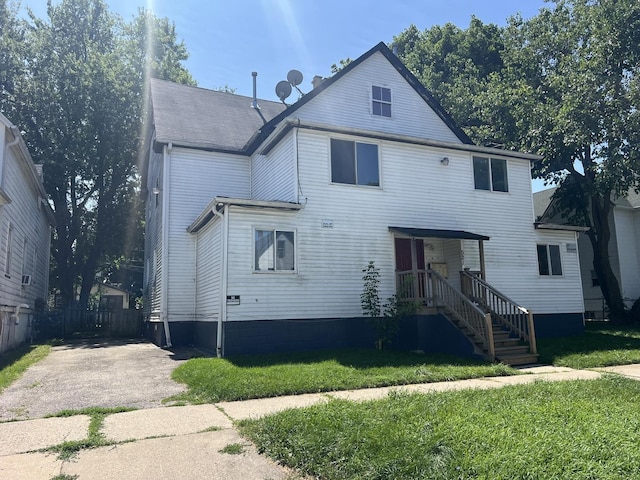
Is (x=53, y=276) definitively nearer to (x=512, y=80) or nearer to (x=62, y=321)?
(x=62, y=321)

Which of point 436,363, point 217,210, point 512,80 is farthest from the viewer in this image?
point 512,80

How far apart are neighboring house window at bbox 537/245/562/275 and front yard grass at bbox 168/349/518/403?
651 centimetres

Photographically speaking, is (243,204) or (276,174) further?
(276,174)

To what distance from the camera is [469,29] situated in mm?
30734

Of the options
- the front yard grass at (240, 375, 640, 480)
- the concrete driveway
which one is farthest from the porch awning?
the front yard grass at (240, 375, 640, 480)

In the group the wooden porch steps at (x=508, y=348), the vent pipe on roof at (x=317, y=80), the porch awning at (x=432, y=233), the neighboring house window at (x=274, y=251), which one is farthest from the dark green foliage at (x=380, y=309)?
the vent pipe on roof at (x=317, y=80)

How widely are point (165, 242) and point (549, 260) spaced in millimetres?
12480

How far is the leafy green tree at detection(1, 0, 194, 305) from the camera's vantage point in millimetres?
26594

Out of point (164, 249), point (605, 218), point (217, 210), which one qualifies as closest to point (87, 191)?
point (164, 249)

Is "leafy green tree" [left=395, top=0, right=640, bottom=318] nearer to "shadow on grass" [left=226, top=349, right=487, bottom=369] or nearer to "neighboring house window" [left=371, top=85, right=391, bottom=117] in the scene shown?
"neighboring house window" [left=371, top=85, right=391, bottom=117]

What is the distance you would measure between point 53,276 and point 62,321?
17.5 metres

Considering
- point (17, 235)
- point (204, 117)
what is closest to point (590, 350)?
point (204, 117)

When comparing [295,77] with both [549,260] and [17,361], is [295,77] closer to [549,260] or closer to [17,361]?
[549,260]

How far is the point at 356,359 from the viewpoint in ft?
35.1
